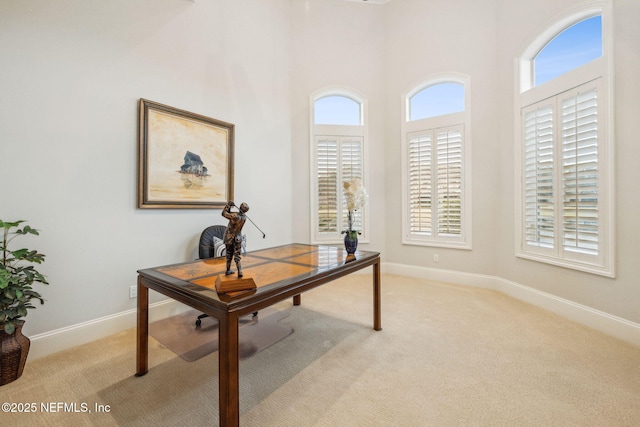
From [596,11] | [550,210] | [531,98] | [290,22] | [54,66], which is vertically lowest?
[550,210]

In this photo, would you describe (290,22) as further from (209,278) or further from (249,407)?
(249,407)

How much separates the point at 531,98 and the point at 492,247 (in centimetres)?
192

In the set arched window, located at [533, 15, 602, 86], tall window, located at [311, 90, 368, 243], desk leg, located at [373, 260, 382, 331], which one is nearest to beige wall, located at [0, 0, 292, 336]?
tall window, located at [311, 90, 368, 243]

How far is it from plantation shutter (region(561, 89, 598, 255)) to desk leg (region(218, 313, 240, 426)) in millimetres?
3269

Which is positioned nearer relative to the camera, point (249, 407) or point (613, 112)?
point (249, 407)

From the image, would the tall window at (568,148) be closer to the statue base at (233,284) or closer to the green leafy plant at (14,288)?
the statue base at (233,284)

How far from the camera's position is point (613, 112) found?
2363 mm

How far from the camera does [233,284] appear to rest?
1363 millimetres

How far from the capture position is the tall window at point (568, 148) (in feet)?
8.04

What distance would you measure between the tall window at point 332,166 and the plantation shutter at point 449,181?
1.15 metres

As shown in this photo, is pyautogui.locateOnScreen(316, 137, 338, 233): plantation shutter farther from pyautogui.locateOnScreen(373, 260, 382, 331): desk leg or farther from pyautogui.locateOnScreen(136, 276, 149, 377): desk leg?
pyautogui.locateOnScreen(136, 276, 149, 377): desk leg

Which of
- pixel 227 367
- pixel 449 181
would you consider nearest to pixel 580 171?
pixel 449 181

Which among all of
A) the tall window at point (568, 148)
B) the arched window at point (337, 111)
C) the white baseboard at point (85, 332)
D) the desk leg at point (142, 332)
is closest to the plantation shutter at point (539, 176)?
the tall window at point (568, 148)

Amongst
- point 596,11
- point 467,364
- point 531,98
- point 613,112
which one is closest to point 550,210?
point 613,112
